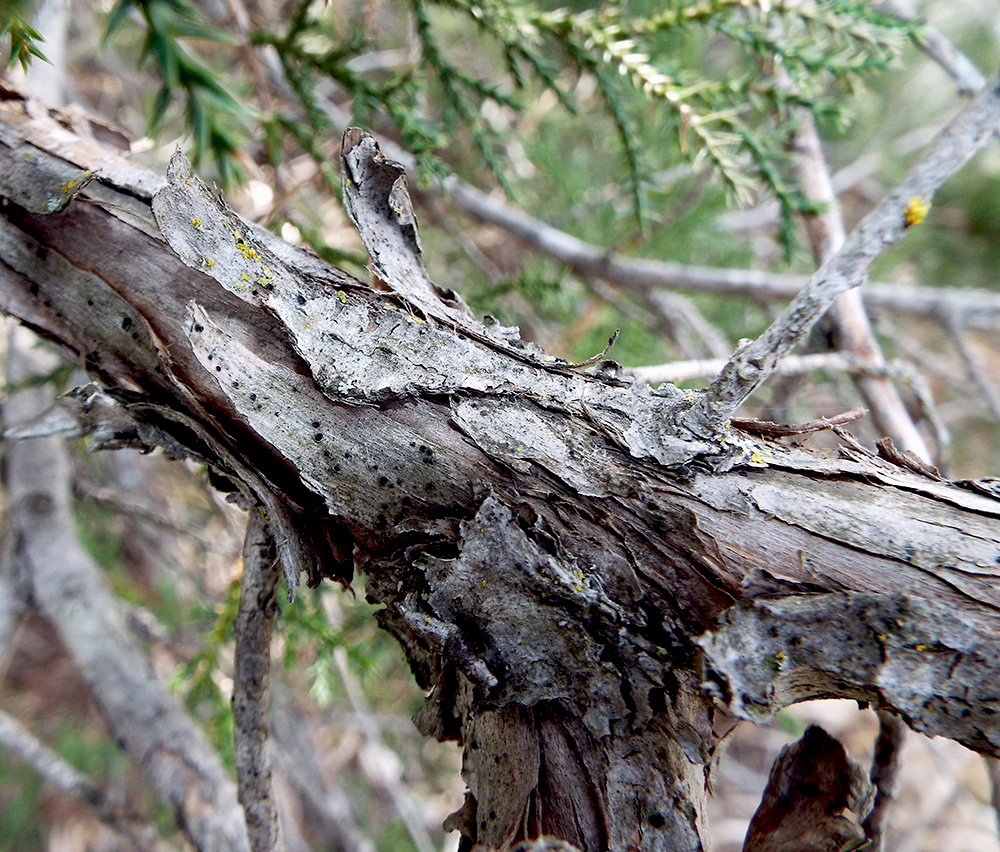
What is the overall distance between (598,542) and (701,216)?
98.7 inches

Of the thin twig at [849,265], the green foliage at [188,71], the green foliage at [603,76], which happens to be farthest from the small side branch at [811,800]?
the green foliage at [188,71]

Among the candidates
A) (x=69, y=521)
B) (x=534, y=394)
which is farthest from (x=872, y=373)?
(x=69, y=521)

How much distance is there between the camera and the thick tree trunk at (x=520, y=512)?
0.81m

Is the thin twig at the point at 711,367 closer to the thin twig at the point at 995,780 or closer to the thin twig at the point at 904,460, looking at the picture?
the thin twig at the point at 904,460

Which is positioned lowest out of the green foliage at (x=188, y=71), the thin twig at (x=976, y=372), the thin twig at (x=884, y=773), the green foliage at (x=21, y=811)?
the green foliage at (x=21, y=811)

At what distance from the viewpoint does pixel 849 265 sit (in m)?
0.85

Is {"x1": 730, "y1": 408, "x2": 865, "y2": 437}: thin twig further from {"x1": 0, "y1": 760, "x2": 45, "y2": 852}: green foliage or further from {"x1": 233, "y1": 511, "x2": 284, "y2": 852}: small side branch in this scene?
{"x1": 0, "y1": 760, "x2": 45, "y2": 852}: green foliage

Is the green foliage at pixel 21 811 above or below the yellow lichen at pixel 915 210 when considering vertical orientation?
below

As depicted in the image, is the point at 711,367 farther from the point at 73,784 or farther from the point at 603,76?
the point at 73,784

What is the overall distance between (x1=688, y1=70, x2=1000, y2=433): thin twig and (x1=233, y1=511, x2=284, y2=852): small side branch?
0.73 meters

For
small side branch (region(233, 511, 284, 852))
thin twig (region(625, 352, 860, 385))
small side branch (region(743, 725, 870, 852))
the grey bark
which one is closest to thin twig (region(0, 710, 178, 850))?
the grey bark

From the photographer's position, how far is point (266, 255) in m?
1.01

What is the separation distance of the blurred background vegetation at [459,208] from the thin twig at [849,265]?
742mm

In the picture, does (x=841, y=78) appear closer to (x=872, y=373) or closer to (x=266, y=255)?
(x=872, y=373)
